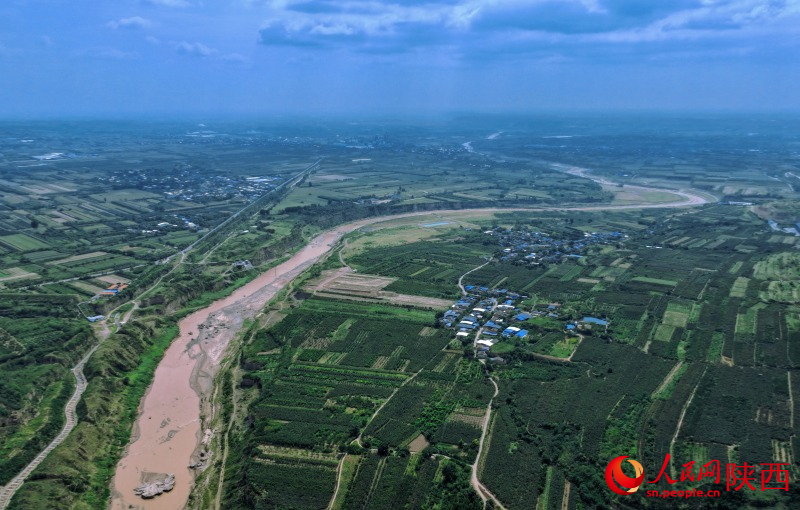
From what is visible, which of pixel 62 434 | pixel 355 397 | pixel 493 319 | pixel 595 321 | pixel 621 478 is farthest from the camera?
pixel 493 319

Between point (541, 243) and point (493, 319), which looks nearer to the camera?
point (493, 319)

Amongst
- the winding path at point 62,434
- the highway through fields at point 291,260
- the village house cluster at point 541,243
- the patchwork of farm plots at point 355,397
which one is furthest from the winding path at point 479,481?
the village house cluster at point 541,243

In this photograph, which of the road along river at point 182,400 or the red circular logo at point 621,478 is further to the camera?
the road along river at point 182,400

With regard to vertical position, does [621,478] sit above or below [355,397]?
above

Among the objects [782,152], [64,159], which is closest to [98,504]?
[64,159]

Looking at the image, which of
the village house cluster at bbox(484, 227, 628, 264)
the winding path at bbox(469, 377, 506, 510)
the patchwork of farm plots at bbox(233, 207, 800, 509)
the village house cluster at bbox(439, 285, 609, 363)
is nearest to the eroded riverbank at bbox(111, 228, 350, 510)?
the patchwork of farm plots at bbox(233, 207, 800, 509)

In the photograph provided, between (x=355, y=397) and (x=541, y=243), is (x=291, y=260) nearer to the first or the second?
(x=541, y=243)

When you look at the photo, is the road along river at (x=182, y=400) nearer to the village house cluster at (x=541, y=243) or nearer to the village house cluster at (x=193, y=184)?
the village house cluster at (x=541, y=243)

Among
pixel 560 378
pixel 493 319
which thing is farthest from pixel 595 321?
pixel 560 378

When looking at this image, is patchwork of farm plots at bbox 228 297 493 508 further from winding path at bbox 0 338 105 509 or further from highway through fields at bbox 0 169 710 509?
winding path at bbox 0 338 105 509
